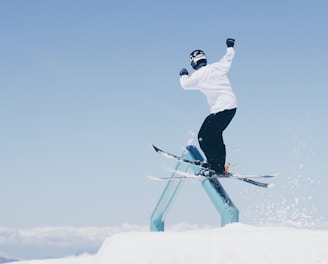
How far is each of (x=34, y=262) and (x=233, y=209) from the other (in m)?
7.06

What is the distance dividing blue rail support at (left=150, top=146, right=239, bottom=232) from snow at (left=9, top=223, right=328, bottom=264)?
1.96 m

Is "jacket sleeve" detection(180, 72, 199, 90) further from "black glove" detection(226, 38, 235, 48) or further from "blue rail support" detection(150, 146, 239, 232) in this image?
"blue rail support" detection(150, 146, 239, 232)

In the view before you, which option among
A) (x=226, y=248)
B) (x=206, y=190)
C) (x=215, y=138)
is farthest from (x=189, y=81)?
(x=226, y=248)

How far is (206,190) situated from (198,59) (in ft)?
11.5

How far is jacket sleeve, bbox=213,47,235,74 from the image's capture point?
571 inches

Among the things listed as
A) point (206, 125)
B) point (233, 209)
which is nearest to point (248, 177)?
point (233, 209)

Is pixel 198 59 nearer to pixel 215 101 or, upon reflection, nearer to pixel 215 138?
pixel 215 101

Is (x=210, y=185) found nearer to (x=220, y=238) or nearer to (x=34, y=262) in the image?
(x=220, y=238)

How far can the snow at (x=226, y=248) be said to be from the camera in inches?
440

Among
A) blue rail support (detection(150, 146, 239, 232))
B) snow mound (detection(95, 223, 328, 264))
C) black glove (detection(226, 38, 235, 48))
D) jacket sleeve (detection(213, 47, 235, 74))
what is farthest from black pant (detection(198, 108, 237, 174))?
snow mound (detection(95, 223, 328, 264))

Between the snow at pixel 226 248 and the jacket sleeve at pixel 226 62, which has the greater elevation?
the jacket sleeve at pixel 226 62

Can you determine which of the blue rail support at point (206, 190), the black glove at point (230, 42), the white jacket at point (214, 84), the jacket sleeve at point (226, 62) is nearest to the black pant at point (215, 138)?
the white jacket at point (214, 84)

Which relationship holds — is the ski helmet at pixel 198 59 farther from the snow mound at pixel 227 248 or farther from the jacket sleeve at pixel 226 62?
the snow mound at pixel 227 248

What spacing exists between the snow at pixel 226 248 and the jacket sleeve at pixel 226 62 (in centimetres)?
446
